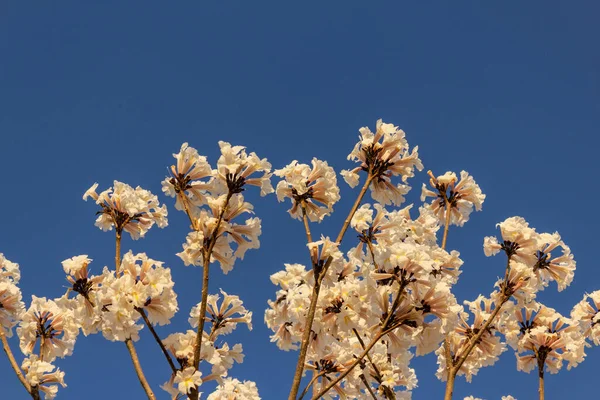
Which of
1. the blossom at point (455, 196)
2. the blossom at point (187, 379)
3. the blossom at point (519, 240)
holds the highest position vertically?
the blossom at point (455, 196)

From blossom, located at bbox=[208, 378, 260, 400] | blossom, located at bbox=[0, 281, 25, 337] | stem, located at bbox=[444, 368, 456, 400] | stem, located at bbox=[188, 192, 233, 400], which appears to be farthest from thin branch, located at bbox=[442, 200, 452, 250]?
blossom, located at bbox=[0, 281, 25, 337]

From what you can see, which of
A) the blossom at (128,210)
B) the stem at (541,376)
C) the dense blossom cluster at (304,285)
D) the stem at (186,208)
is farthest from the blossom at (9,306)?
the stem at (541,376)

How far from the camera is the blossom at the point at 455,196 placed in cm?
823

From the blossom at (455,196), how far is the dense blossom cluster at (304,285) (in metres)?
0.09

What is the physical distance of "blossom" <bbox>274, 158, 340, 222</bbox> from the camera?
5.85 metres

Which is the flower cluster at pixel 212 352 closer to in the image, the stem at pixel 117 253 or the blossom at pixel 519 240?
the stem at pixel 117 253

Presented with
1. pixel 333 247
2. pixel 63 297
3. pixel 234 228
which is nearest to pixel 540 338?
pixel 333 247

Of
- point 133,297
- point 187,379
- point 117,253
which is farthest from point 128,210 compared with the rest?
point 187,379

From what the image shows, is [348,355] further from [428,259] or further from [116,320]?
[116,320]

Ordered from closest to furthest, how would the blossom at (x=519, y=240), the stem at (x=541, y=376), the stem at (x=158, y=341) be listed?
the stem at (x=158, y=341), the blossom at (x=519, y=240), the stem at (x=541, y=376)

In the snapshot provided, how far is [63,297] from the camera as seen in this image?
5.93m

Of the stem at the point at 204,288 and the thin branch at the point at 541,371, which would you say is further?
the thin branch at the point at 541,371

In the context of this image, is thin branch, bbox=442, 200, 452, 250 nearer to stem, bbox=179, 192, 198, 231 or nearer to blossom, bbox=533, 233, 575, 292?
blossom, bbox=533, 233, 575, 292

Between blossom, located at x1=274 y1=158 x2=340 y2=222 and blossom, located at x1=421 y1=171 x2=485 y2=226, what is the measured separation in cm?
285
